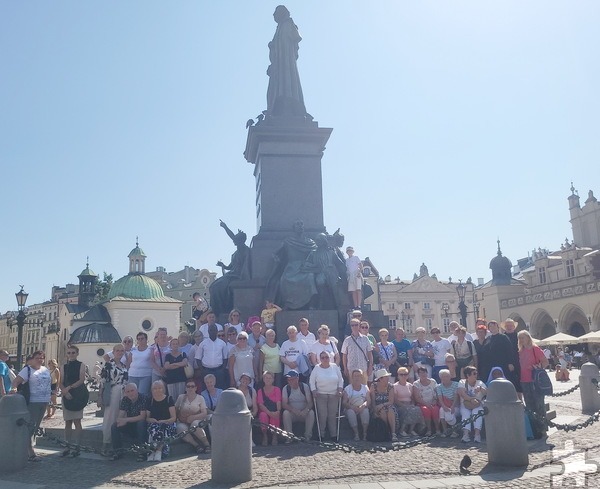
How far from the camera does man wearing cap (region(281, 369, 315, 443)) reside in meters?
9.88

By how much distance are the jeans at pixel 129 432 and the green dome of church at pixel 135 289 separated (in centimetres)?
6409

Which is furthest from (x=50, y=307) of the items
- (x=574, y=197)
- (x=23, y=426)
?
(x=23, y=426)

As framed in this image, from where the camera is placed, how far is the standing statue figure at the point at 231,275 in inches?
591

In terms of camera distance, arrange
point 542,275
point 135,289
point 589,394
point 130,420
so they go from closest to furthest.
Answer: point 130,420 → point 589,394 → point 542,275 → point 135,289

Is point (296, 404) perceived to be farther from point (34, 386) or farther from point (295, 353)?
point (34, 386)

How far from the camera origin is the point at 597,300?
166 feet

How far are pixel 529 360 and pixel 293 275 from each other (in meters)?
5.43

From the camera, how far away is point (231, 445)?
23.0ft

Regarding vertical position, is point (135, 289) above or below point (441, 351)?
above

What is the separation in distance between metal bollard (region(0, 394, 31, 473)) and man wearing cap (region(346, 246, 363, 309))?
24.4 ft

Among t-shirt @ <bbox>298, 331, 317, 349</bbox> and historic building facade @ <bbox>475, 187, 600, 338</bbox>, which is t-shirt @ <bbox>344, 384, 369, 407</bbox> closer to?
t-shirt @ <bbox>298, 331, 317, 349</bbox>

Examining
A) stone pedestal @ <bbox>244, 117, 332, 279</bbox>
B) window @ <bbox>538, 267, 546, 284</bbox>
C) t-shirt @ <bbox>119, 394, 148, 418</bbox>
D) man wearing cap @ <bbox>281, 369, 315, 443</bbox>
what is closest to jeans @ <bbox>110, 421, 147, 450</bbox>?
t-shirt @ <bbox>119, 394, 148, 418</bbox>

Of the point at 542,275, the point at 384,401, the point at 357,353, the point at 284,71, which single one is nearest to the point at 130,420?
the point at 357,353

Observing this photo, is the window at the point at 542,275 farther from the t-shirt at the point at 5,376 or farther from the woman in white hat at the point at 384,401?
the t-shirt at the point at 5,376
